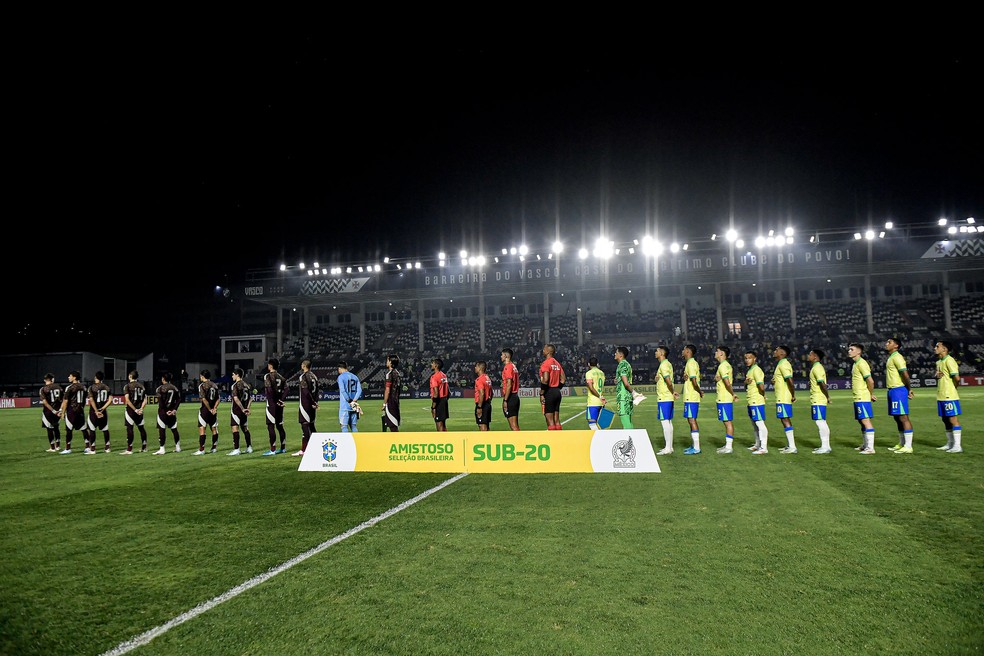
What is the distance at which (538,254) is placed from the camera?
46.3m

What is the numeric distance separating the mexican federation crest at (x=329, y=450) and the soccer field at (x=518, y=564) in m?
0.78

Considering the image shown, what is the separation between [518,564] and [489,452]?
4.49 meters

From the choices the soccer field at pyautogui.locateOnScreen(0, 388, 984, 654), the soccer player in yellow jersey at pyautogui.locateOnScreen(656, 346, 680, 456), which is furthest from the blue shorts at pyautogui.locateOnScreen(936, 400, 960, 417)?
the soccer player in yellow jersey at pyautogui.locateOnScreen(656, 346, 680, 456)

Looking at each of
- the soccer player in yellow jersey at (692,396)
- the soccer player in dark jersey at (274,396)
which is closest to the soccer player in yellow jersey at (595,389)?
the soccer player in yellow jersey at (692,396)

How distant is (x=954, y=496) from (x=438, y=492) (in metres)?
6.40

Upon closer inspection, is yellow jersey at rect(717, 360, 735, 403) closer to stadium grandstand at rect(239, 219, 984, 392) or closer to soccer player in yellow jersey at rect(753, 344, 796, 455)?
soccer player in yellow jersey at rect(753, 344, 796, 455)

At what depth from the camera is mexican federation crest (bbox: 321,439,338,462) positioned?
970 cm

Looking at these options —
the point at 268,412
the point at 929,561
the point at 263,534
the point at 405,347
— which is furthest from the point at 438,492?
the point at 405,347

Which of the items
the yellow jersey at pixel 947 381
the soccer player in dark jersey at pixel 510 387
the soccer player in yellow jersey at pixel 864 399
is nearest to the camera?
the yellow jersey at pixel 947 381

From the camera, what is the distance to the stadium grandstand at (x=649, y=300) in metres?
42.0

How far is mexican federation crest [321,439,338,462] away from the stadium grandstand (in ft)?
109

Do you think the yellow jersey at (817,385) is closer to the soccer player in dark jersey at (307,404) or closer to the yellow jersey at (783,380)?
the yellow jersey at (783,380)

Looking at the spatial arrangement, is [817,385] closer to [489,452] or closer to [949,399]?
[949,399]

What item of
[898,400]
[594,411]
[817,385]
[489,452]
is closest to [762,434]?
[817,385]
